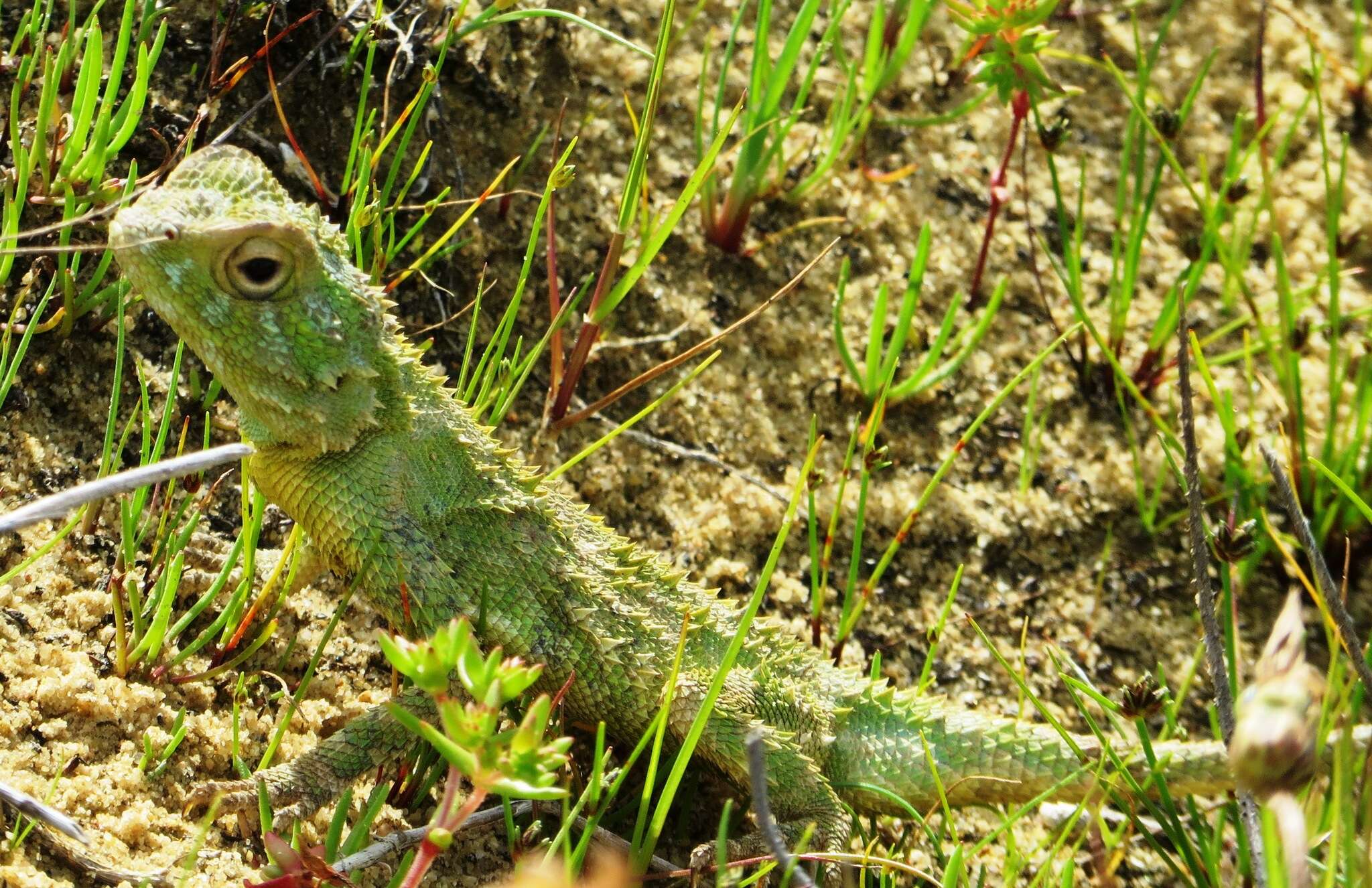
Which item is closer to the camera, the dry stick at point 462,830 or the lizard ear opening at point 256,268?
the dry stick at point 462,830

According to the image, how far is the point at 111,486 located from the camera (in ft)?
6.23

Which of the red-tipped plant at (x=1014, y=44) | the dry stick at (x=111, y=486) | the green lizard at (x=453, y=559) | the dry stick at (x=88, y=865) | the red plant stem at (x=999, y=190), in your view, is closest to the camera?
the dry stick at (x=111, y=486)

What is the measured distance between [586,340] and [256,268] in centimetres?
106

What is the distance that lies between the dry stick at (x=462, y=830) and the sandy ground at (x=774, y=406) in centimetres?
14

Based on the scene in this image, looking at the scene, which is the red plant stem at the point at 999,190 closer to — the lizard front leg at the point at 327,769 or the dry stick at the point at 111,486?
the lizard front leg at the point at 327,769

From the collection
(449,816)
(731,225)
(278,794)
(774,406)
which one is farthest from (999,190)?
(449,816)

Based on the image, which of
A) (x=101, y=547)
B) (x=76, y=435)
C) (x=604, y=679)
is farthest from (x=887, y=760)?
(x=76, y=435)

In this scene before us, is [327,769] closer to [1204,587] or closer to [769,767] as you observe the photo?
[769,767]

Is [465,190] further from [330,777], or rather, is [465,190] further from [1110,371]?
[1110,371]

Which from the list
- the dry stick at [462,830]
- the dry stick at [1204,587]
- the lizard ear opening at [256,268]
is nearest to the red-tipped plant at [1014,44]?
the dry stick at [1204,587]

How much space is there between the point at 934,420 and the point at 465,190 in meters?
1.76

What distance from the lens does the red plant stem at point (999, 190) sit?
13.1ft

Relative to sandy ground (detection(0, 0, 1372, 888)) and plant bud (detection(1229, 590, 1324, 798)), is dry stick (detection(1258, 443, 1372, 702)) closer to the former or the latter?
plant bud (detection(1229, 590, 1324, 798))

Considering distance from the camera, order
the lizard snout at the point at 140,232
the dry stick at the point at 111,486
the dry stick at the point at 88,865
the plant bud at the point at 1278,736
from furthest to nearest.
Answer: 1. the lizard snout at the point at 140,232
2. the dry stick at the point at 88,865
3. the dry stick at the point at 111,486
4. the plant bud at the point at 1278,736
